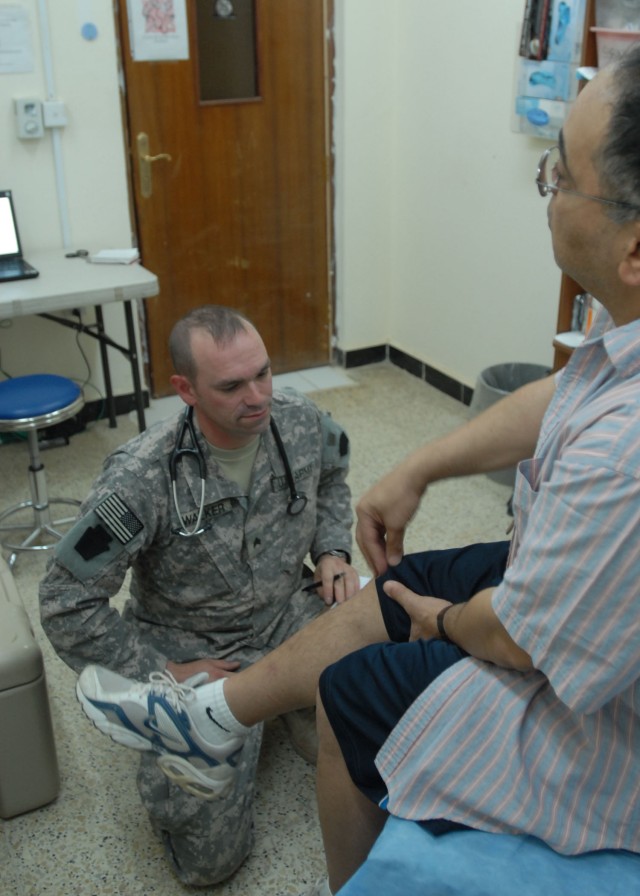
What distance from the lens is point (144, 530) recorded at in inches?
71.9

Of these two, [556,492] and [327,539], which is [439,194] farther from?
[556,492]

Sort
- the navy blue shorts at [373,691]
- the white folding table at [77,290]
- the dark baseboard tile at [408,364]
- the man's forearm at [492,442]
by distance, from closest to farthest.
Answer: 1. the navy blue shorts at [373,691]
2. the man's forearm at [492,442]
3. the white folding table at [77,290]
4. the dark baseboard tile at [408,364]

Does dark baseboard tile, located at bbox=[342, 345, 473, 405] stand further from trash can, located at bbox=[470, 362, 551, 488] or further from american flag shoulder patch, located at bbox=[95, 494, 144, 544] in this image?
american flag shoulder patch, located at bbox=[95, 494, 144, 544]

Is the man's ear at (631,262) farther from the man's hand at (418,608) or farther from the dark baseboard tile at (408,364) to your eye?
the dark baseboard tile at (408,364)

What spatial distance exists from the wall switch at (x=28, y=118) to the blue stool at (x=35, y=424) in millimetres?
980

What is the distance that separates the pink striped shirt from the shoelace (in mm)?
472

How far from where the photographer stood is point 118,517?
1.78 metres

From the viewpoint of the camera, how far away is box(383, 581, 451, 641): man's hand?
139 centimetres

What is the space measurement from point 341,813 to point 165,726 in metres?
0.38

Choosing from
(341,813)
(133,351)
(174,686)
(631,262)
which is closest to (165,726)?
(174,686)

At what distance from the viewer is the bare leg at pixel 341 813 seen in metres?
1.41

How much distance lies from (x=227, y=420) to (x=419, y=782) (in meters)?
0.85

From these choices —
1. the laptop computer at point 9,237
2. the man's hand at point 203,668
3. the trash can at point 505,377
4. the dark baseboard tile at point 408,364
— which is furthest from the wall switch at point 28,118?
the man's hand at point 203,668

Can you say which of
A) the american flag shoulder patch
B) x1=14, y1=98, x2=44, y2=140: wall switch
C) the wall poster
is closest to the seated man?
the american flag shoulder patch
